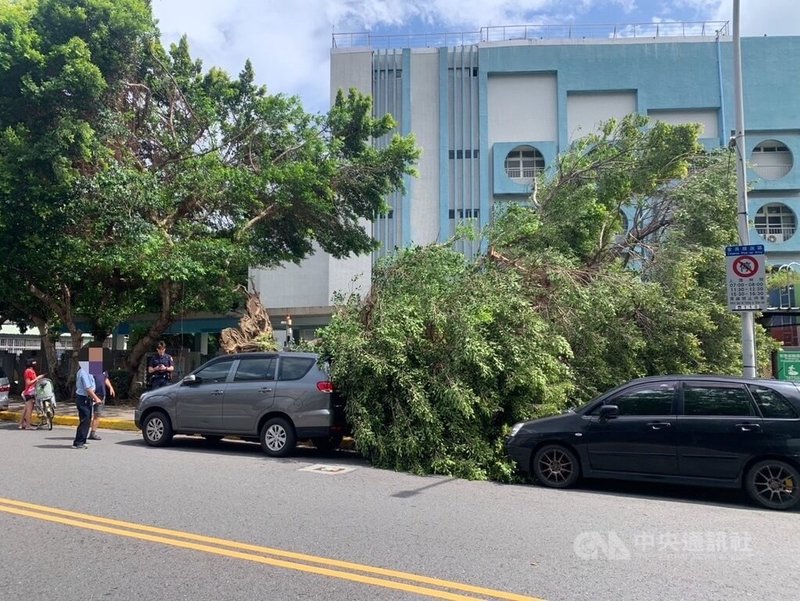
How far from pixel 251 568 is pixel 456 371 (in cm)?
526

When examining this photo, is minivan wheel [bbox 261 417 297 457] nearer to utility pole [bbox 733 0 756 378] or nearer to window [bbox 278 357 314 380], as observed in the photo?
window [bbox 278 357 314 380]

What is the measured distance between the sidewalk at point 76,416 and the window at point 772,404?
459 inches

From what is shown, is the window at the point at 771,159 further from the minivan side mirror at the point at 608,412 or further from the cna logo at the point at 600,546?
the cna logo at the point at 600,546

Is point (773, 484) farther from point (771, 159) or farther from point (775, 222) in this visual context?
point (771, 159)

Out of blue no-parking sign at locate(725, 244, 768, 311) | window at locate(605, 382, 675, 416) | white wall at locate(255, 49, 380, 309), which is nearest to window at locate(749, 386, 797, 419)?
window at locate(605, 382, 675, 416)

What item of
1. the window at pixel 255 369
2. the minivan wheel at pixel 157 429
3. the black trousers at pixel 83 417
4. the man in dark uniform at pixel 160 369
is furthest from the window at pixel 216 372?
the man in dark uniform at pixel 160 369

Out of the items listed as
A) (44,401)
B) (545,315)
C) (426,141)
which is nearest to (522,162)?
(426,141)

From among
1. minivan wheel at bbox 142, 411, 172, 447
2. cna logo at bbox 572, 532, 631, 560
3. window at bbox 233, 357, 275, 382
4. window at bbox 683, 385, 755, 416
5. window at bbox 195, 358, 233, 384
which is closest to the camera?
cna logo at bbox 572, 532, 631, 560

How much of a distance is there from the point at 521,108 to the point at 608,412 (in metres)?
33.5

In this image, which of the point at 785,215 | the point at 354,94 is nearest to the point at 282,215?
the point at 354,94

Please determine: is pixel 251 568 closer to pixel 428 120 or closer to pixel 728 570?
pixel 728 570

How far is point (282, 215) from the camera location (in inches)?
738

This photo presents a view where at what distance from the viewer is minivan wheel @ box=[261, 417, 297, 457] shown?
10.3 meters

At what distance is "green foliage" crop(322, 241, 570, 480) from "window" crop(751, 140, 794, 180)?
3441 centimetres
